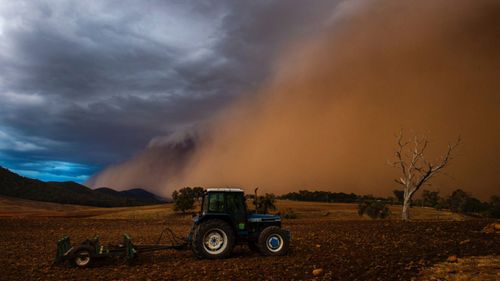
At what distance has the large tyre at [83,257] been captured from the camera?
46.4 ft

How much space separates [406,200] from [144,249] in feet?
120

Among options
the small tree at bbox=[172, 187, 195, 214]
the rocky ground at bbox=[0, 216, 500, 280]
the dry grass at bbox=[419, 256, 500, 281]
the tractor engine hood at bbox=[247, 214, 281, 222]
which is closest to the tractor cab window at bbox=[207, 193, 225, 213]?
the tractor engine hood at bbox=[247, 214, 281, 222]

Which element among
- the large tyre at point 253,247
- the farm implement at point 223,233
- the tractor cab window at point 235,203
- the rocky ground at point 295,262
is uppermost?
the tractor cab window at point 235,203

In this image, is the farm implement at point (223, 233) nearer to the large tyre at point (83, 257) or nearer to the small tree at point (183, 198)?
the large tyre at point (83, 257)

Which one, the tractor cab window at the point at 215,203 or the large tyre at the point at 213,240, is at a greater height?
the tractor cab window at the point at 215,203

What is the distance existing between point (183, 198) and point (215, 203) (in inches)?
2150

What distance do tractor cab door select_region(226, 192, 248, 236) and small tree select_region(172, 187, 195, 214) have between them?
53850 mm

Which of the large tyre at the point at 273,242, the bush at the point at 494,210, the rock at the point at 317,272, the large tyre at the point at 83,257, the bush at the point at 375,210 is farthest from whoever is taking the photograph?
the bush at the point at 494,210

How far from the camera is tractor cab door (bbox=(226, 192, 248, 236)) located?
1611cm

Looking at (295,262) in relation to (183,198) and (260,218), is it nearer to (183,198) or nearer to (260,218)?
(260,218)

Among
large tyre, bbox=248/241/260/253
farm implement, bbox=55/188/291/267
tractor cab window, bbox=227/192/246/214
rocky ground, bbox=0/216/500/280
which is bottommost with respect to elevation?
rocky ground, bbox=0/216/500/280

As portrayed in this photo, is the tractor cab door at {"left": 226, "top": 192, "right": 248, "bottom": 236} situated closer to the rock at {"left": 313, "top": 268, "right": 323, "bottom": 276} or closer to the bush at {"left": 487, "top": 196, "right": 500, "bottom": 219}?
the rock at {"left": 313, "top": 268, "right": 323, "bottom": 276}

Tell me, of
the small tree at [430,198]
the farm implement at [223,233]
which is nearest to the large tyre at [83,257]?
the farm implement at [223,233]

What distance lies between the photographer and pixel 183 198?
68938mm
